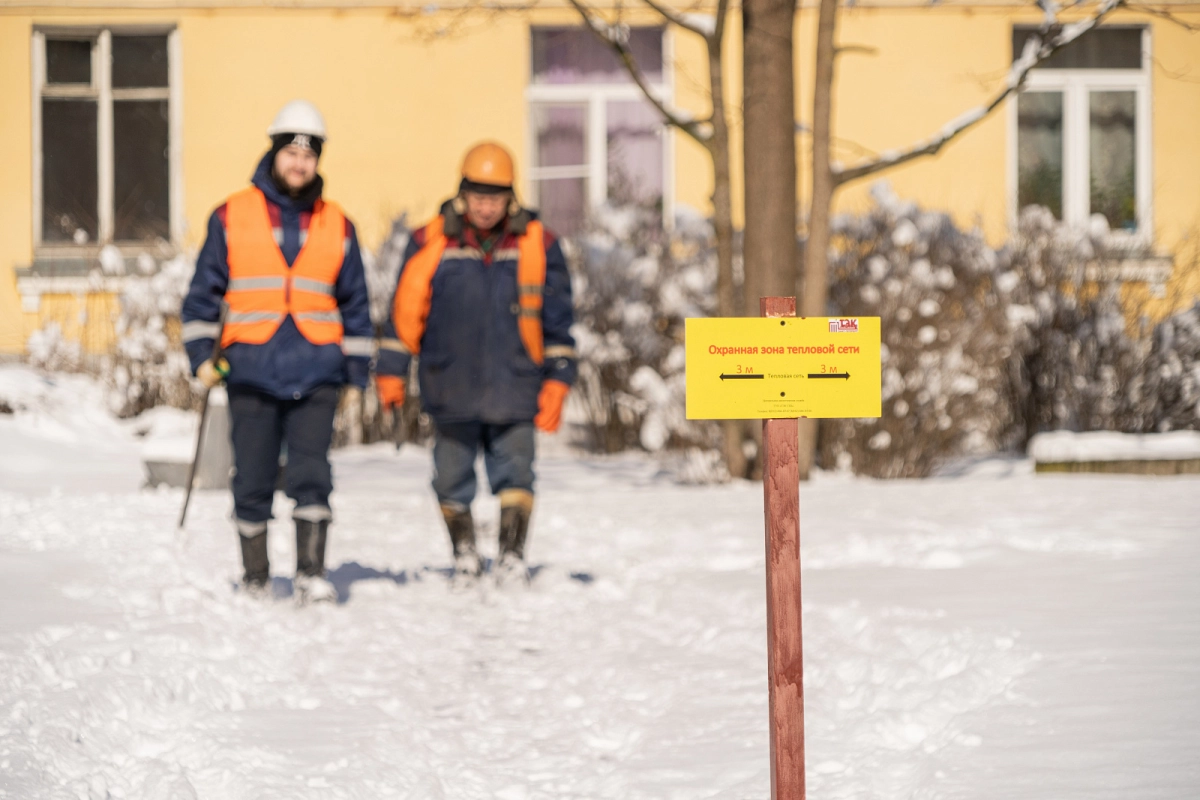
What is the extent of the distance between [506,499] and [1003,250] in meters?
5.18

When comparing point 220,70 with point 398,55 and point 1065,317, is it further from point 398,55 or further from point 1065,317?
point 1065,317

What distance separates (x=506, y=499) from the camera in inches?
247

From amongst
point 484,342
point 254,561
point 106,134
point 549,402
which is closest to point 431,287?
point 484,342

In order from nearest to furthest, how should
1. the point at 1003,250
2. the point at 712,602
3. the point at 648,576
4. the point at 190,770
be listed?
the point at 190,770 → the point at 712,602 → the point at 648,576 → the point at 1003,250

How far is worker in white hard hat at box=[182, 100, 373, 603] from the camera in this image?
582cm

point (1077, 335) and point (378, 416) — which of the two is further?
point (378, 416)

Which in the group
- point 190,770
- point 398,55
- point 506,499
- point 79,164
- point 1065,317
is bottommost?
point 190,770

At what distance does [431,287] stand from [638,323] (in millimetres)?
4117

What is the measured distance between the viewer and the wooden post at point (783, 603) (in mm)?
3289

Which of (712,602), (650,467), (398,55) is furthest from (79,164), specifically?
(712,602)

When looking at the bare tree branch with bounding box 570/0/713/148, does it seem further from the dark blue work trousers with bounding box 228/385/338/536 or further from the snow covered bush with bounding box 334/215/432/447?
the dark blue work trousers with bounding box 228/385/338/536

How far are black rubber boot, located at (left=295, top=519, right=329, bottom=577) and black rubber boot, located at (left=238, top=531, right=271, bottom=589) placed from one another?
14 centimetres

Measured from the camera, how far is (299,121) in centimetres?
583

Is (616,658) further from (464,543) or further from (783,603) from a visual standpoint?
(783,603)
